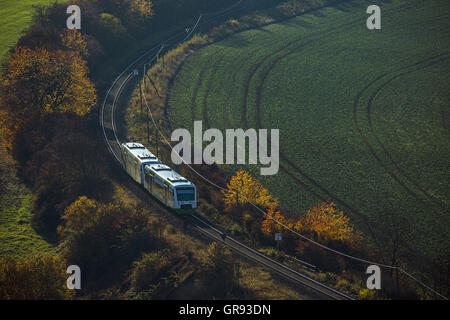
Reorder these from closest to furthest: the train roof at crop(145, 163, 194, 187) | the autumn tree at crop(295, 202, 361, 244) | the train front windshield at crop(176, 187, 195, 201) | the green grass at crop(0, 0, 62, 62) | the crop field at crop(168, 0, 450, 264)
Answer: the train front windshield at crop(176, 187, 195, 201), the train roof at crop(145, 163, 194, 187), the autumn tree at crop(295, 202, 361, 244), the crop field at crop(168, 0, 450, 264), the green grass at crop(0, 0, 62, 62)

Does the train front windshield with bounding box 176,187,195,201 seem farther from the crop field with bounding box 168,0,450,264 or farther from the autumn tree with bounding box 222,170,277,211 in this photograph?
the crop field with bounding box 168,0,450,264

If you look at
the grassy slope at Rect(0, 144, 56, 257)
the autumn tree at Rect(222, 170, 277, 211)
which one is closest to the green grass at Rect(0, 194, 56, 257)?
the grassy slope at Rect(0, 144, 56, 257)

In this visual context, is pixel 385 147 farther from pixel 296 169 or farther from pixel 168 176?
pixel 168 176

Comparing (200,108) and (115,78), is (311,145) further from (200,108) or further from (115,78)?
(115,78)

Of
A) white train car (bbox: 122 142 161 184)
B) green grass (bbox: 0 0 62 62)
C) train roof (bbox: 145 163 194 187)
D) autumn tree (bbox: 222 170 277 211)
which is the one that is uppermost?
green grass (bbox: 0 0 62 62)

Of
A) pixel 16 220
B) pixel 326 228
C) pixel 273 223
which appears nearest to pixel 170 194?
pixel 273 223

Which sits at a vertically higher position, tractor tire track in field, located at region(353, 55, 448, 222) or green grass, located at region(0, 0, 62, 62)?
green grass, located at region(0, 0, 62, 62)

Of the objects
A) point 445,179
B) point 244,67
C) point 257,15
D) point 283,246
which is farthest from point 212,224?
point 257,15
